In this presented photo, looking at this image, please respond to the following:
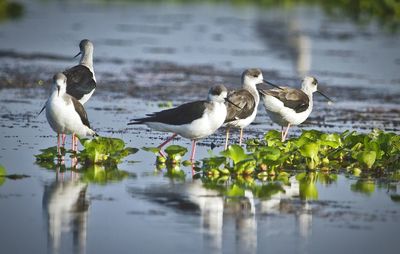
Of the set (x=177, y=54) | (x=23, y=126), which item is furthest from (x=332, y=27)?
(x=23, y=126)

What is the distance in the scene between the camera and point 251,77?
46.5ft

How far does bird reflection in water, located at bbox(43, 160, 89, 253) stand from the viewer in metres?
8.46

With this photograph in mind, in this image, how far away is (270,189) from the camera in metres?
11.0

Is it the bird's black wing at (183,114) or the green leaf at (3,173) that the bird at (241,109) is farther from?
the green leaf at (3,173)

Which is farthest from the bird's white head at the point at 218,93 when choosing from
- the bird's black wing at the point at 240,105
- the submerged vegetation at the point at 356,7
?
the submerged vegetation at the point at 356,7

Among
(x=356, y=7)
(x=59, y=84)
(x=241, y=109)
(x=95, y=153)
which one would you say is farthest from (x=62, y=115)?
(x=356, y=7)

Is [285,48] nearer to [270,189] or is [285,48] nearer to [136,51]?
[136,51]

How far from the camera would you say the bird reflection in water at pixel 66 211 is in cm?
846

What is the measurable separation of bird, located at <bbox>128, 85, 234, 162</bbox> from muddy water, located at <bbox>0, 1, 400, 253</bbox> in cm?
56

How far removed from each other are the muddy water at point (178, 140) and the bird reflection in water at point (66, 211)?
12 millimetres

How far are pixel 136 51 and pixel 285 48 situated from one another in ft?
16.0

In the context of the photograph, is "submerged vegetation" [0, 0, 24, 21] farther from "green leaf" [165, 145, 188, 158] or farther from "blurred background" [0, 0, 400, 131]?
"green leaf" [165, 145, 188, 158]

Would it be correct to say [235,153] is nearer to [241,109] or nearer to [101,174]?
[101,174]

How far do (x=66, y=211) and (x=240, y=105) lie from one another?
4455 mm
